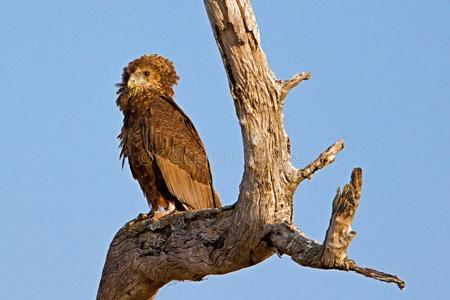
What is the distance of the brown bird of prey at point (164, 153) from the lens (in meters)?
7.82

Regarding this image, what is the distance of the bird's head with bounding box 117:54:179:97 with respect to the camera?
841 centimetres

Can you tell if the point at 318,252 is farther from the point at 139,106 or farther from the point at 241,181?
the point at 139,106

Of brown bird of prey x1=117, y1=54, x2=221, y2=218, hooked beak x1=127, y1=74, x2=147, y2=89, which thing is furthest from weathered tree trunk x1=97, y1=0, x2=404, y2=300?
hooked beak x1=127, y1=74, x2=147, y2=89

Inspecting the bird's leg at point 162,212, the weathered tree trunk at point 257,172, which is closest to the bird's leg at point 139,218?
the bird's leg at point 162,212

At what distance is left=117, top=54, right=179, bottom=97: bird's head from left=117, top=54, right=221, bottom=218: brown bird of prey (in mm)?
102

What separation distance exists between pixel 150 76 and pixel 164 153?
100 centimetres

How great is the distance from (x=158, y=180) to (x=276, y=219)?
8.32 ft

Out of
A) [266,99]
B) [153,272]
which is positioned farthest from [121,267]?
[266,99]

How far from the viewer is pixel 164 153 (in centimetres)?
786

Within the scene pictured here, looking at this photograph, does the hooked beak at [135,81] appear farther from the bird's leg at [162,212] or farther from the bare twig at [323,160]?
the bare twig at [323,160]

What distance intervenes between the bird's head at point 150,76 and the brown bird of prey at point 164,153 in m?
0.10

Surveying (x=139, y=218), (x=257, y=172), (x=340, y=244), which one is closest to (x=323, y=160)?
(x=257, y=172)

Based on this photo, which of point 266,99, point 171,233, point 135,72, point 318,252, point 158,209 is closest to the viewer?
point 318,252

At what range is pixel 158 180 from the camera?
7.88m
